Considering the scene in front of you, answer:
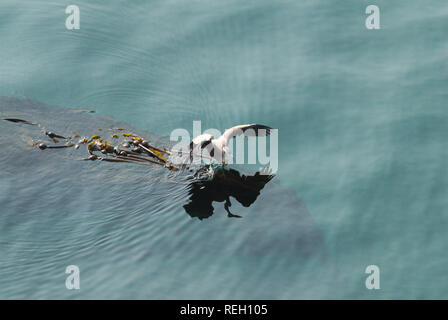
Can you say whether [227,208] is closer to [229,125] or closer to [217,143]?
[217,143]

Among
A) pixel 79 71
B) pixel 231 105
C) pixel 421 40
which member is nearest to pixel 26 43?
pixel 79 71

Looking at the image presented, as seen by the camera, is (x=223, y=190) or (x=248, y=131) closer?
(x=223, y=190)

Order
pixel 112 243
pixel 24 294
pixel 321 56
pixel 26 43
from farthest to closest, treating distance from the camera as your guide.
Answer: pixel 26 43, pixel 321 56, pixel 112 243, pixel 24 294

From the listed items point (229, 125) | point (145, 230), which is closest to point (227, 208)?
point (145, 230)

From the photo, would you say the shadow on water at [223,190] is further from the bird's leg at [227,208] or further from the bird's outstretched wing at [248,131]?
the bird's outstretched wing at [248,131]

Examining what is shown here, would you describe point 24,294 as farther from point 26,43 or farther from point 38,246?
point 26,43

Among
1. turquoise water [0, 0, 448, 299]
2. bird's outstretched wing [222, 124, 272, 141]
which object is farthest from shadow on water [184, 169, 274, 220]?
bird's outstretched wing [222, 124, 272, 141]

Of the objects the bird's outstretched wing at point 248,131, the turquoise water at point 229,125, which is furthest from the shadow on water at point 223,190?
the bird's outstretched wing at point 248,131
